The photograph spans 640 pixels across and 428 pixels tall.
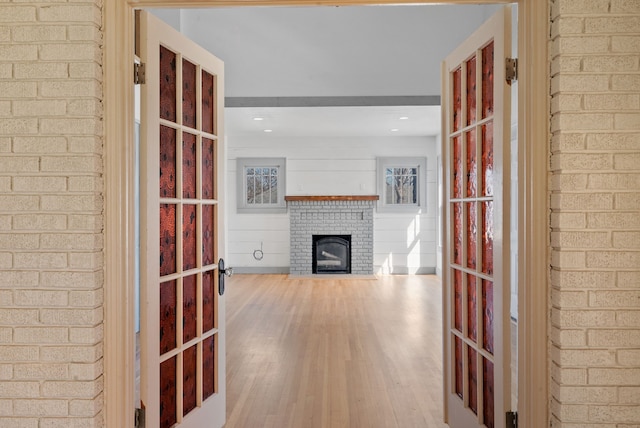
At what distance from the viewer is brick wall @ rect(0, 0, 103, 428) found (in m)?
1.77

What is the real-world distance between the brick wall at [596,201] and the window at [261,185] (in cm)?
777

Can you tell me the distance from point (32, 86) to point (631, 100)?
7.06 feet

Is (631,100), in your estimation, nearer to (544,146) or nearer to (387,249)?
(544,146)

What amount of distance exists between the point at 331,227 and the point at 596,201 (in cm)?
759

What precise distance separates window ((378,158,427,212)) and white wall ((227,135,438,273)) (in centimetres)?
13

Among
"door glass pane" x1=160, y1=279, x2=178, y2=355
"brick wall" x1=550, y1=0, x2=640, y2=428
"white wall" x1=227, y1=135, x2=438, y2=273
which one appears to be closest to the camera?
"brick wall" x1=550, y1=0, x2=640, y2=428

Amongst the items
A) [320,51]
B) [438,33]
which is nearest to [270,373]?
[320,51]

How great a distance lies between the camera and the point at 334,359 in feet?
13.2

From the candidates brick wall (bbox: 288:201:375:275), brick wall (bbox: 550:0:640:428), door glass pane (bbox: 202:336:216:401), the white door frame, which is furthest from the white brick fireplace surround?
brick wall (bbox: 550:0:640:428)

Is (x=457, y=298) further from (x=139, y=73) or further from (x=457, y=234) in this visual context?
(x=139, y=73)

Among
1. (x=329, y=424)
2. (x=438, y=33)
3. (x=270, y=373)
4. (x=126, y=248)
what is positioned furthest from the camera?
(x=438, y=33)

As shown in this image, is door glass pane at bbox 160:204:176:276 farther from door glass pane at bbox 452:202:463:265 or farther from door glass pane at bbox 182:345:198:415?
door glass pane at bbox 452:202:463:265

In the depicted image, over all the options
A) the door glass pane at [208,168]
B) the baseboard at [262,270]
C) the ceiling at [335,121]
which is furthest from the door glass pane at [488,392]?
the baseboard at [262,270]

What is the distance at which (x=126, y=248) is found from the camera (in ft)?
5.98
